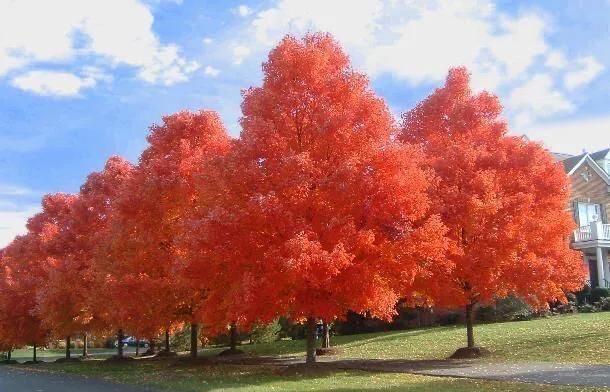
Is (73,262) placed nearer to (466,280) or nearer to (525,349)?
(466,280)

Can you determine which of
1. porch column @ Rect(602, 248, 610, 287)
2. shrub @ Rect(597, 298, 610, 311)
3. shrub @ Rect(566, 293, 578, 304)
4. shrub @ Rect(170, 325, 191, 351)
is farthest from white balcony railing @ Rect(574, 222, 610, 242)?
shrub @ Rect(170, 325, 191, 351)

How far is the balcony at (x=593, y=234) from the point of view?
38281 mm

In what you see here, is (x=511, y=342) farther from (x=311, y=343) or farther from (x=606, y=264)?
(x=606, y=264)

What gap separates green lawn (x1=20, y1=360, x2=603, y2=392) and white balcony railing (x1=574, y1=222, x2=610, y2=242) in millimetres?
26527

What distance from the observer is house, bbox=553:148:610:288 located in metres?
39.2

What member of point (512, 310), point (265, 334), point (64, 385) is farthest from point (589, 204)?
point (64, 385)

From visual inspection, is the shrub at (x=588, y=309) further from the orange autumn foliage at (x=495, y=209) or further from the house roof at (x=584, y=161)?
the orange autumn foliage at (x=495, y=209)

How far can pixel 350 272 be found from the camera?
16281 millimetres

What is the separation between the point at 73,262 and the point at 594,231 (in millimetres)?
31125

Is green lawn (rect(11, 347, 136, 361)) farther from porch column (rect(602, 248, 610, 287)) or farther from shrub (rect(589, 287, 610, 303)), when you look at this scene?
porch column (rect(602, 248, 610, 287))

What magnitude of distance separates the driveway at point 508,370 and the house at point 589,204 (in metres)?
23.8

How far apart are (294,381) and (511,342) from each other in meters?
10.9

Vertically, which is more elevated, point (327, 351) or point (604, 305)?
point (604, 305)

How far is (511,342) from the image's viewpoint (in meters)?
23.2
